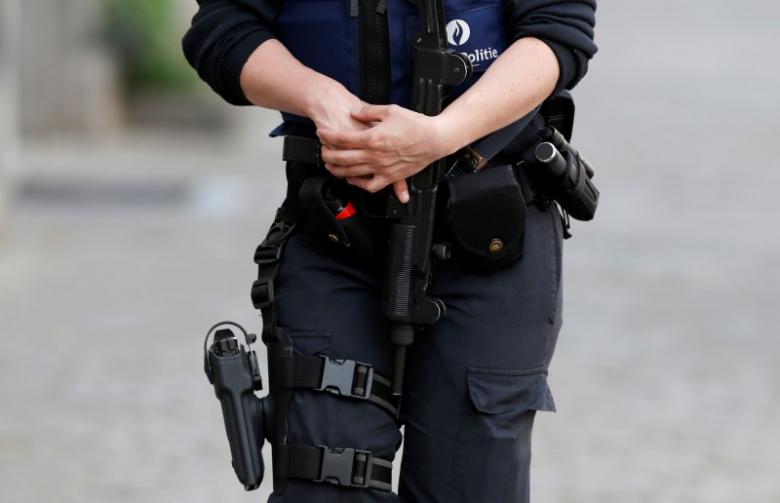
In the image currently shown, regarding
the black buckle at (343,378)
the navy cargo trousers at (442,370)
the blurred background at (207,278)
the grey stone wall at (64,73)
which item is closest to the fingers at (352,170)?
the navy cargo trousers at (442,370)

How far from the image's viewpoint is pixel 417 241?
3.11 metres

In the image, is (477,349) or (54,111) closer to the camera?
(477,349)

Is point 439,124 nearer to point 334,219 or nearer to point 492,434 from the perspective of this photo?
point 334,219

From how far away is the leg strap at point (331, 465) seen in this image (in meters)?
3.04

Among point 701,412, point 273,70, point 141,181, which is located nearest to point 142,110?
point 141,181

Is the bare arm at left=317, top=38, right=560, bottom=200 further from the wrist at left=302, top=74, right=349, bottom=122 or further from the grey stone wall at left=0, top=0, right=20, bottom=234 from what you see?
the grey stone wall at left=0, top=0, right=20, bottom=234

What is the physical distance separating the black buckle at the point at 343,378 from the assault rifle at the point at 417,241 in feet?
0.29

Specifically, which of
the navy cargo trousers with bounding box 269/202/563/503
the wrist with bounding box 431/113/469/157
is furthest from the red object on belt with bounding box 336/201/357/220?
the wrist with bounding box 431/113/469/157

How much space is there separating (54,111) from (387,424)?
440 inches

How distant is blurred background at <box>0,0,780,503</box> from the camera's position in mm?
5500

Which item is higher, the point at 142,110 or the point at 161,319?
the point at 142,110

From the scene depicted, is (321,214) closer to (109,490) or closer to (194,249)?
(109,490)

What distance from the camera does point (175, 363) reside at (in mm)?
6684

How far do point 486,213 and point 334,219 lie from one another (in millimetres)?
291
